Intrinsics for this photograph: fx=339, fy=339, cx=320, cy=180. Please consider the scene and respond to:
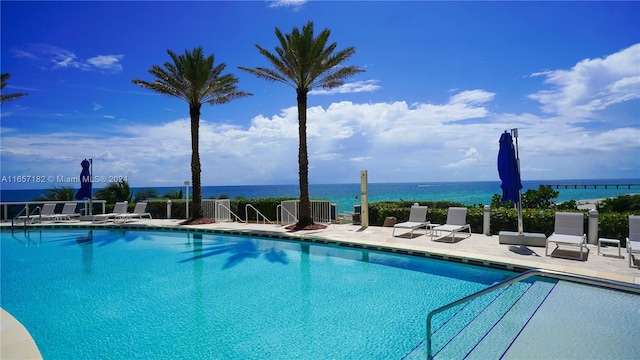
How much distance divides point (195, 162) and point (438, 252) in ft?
42.7

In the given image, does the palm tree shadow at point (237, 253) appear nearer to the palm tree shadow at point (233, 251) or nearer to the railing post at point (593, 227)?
the palm tree shadow at point (233, 251)

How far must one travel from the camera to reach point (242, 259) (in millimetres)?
9609

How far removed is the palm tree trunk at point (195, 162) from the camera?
16781mm

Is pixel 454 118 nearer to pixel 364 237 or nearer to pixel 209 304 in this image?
pixel 364 237

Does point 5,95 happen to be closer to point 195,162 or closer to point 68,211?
point 68,211

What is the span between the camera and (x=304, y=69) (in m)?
13.8

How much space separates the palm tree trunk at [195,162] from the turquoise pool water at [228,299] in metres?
5.60

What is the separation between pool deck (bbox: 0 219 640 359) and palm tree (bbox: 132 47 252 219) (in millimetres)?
4452

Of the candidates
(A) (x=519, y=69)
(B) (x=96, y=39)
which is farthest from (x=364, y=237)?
(B) (x=96, y=39)

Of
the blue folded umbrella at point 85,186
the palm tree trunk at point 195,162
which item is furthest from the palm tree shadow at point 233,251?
the blue folded umbrella at point 85,186

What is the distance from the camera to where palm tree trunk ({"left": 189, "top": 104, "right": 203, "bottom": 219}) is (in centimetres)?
1678

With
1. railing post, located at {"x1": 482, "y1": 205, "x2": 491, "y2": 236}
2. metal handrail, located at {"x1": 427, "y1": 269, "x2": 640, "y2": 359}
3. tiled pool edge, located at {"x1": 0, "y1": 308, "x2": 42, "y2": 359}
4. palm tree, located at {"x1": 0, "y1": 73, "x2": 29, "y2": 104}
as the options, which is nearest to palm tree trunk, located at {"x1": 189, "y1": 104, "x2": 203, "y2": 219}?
palm tree, located at {"x1": 0, "y1": 73, "x2": 29, "y2": 104}

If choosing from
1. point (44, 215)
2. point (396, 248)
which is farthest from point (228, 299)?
point (44, 215)

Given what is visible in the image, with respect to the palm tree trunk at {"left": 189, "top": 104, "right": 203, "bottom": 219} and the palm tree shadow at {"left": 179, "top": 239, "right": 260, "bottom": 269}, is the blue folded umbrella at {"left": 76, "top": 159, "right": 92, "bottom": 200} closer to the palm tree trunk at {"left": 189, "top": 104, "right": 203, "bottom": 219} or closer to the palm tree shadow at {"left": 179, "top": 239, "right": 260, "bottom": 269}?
the palm tree trunk at {"left": 189, "top": 104, "right": 203, "bottom": 219}
